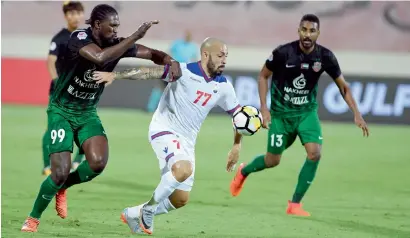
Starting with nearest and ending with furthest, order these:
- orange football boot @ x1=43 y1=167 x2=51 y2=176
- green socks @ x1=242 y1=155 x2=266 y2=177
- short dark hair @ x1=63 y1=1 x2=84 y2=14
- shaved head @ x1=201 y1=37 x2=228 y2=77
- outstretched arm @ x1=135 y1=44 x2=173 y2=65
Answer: shaved head @ x1=201 y1=37 x2=228 y2=77, outstretched arm @ x1=135 y1=44 x2=173 y2=65, green socks @ x1=242 y1=155 x2=266 y2=177, short dark hair @ x1=63 y1=1 x2=84 y2=14, orange football boot @ x1=43 y1=167 x2=51 y2=176

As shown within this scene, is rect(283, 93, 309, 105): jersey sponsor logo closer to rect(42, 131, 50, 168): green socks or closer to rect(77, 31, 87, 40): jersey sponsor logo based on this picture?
rect(77, 31, 87, 40): jersey sponsor logo

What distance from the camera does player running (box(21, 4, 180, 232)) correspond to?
27.7 feet

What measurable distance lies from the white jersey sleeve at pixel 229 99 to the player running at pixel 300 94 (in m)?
1.40

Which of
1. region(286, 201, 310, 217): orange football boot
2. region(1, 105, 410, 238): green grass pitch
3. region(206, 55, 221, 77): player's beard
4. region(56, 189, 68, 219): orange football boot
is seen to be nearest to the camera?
region(206, 55, 221, 77): player's beard

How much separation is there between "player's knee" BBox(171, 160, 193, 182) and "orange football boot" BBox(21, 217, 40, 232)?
4.37 ft

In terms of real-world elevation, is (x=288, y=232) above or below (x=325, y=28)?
Result: below

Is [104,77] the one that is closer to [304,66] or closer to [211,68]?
[211,68]

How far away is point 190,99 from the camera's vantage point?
8.68m

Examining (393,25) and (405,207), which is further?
(393,25)

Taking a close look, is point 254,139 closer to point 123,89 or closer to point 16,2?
point 123,89

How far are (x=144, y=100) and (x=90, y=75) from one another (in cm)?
1477

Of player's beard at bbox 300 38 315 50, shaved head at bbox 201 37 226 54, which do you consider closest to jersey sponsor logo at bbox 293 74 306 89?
player's beard at bbox 300 38 315 50

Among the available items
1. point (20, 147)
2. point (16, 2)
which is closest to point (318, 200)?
point (20, 147)

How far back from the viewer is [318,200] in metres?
11.3
